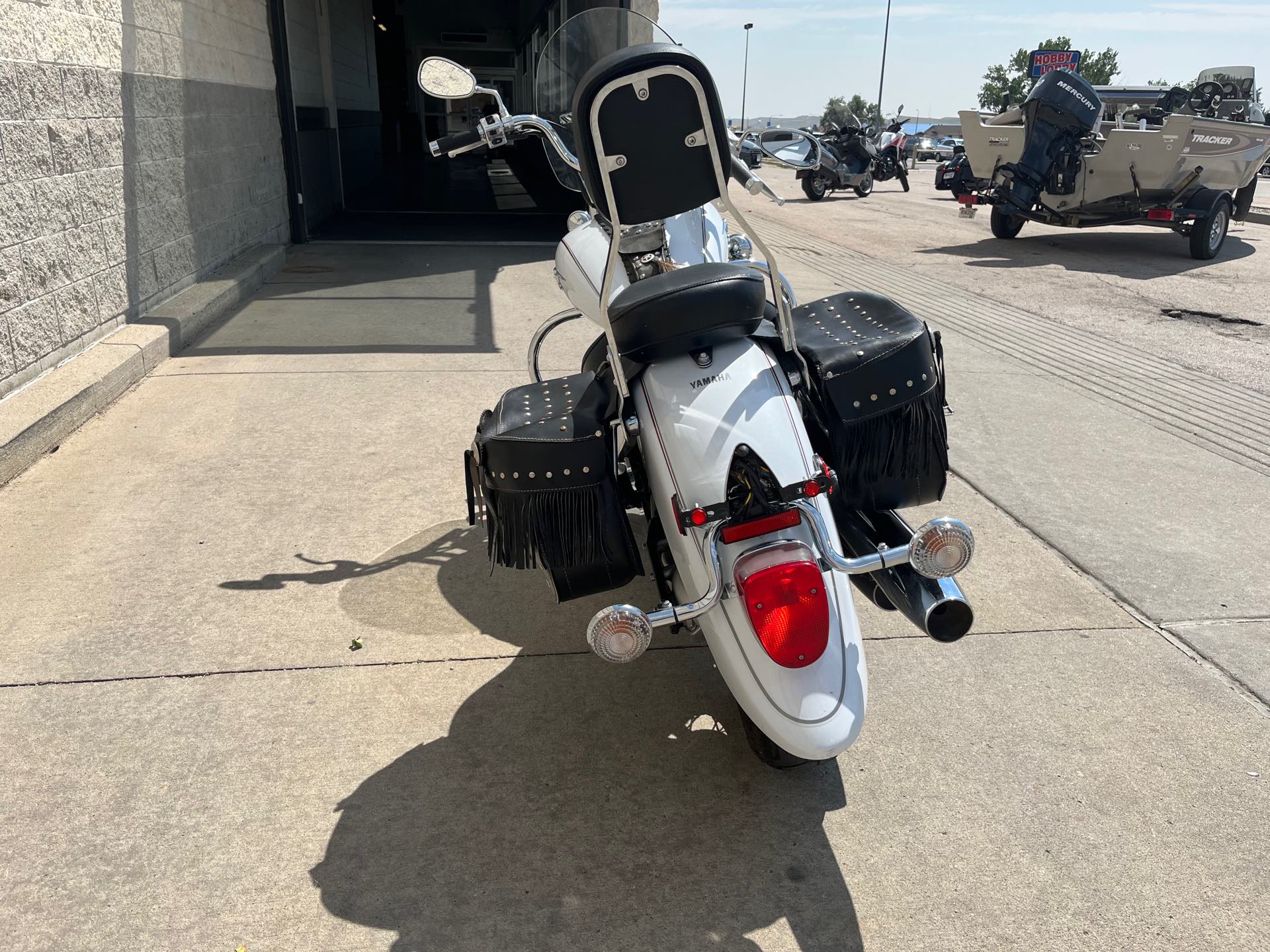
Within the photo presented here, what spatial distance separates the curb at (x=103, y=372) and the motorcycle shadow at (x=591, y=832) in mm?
2673

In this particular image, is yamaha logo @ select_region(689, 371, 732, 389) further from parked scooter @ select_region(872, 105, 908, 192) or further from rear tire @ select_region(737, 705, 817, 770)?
parked scooter @ select_region(872, 105, 908, 192)

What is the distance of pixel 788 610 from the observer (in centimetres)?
202

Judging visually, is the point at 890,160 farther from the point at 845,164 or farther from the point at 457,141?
the point at 457,141

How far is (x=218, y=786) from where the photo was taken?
2371mm

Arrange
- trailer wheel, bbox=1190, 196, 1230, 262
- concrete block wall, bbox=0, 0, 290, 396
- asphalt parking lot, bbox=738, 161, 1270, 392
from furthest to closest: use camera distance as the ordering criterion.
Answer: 1. trailer wheel, bbox=1190, 196, 1230, 262
2. asphalt parking lot, bbox=738, 161, 1270, 392
3. concrete block wall, bbox=0, 0, 290, 396

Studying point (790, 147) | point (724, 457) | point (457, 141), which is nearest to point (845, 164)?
point (790, 147)

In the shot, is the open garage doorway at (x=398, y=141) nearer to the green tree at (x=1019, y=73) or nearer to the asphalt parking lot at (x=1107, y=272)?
the asphalt parking lot at (x=1107, y=272)

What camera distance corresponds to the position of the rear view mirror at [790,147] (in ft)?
13.1

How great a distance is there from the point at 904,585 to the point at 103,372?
14.4ft

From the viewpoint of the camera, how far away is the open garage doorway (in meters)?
11.7

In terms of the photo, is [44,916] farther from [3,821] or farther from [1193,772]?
[1193,772]

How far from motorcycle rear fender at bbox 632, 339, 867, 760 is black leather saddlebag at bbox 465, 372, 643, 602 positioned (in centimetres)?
13

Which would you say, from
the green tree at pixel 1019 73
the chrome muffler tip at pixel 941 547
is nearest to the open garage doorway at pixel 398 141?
the chrome muffler tip at pixel 941 547

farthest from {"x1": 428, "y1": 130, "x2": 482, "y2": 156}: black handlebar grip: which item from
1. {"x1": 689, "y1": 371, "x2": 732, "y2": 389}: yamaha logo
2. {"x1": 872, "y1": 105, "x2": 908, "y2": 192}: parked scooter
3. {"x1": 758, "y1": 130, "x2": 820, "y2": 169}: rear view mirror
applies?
{"x1": 872, "y1": 105, "x2": 908, "y2": 192}: parked scooter
